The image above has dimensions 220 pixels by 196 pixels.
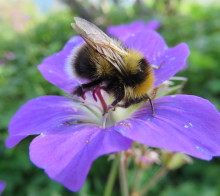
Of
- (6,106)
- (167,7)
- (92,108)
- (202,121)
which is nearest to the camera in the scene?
(202,121)

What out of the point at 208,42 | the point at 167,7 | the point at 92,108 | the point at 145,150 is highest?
the point at 92,108

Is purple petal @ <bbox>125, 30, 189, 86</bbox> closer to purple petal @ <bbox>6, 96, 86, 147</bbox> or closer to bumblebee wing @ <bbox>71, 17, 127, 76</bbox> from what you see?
bumblebee wing @ <bbox>71, 17, 127, 76</bbox>

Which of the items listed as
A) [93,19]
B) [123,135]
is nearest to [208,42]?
[93,19]

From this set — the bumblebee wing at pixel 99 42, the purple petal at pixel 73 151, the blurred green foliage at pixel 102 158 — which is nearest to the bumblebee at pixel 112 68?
the bumblebee wing at pixel 99 42

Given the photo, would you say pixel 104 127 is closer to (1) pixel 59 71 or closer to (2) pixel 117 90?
(2) pixel 117 90

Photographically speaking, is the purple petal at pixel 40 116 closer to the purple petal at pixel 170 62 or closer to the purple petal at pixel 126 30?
the purple petal at pixel 170 62

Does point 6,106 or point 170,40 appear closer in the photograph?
point 6,106

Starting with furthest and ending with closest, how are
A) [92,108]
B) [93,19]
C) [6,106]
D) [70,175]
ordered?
1. [93,19]
2. [6,106]
3. [92,108]
4. [70,175]

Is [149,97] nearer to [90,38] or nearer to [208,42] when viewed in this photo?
[90,38]
